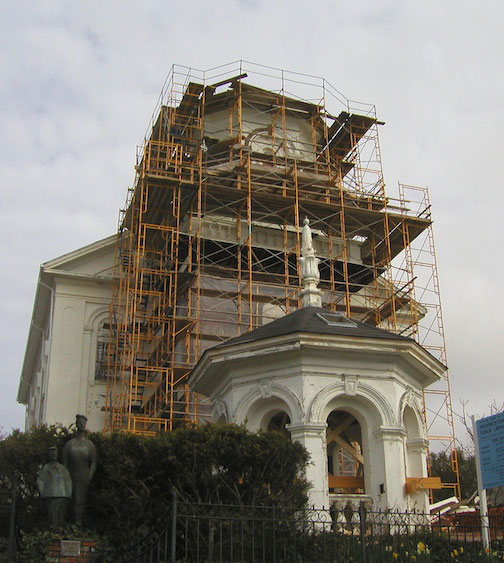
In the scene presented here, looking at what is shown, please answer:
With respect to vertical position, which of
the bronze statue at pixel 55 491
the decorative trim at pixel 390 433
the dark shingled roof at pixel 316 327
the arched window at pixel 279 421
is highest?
the dark shingled roof at pixel 316 327

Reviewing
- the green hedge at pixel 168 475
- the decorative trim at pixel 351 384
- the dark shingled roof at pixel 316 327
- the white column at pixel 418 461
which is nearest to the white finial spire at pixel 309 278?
the dark shingled roof at pixel 316 327

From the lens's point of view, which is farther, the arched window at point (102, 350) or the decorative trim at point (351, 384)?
the arched window at point (102, 350)

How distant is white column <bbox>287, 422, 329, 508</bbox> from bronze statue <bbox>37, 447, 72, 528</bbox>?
463 centimetres

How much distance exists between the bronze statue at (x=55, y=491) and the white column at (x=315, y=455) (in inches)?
182

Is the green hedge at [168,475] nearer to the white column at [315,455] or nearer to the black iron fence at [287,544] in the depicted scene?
the black iron fence at [287,544]

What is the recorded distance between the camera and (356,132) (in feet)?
128

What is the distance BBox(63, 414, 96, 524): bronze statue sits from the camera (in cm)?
1294

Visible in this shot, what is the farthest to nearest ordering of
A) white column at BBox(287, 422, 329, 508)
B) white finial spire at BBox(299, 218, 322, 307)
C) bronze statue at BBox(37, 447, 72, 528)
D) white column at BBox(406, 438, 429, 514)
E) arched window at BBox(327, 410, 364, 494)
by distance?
1. white finial spire at BBox(299, 218, 322, 307)
2. arched window at BBox(327, 410, 364, 494)
3. white column at BBox(406, 438, 429, 514)
4. white column at BBox(287, 422, 329, 508)
5. bronze statue at BBox(37, 447, 72, 528)

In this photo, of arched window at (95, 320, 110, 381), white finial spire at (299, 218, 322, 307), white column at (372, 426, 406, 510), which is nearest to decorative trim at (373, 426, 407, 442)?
white column at (372, 426, 406, 510)

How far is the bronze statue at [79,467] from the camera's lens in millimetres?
12938

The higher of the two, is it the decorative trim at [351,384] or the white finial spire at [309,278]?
the white finial spire at [309,278]

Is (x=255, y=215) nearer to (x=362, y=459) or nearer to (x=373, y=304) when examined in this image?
(x=373, y=304)

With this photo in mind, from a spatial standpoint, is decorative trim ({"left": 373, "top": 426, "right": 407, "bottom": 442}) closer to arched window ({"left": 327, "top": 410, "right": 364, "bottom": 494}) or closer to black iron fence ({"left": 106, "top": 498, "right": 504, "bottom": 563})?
arched window ({"left": 327, "top": 410, "right": 364, "bottom": 494})

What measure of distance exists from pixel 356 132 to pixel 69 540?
1187 inches
